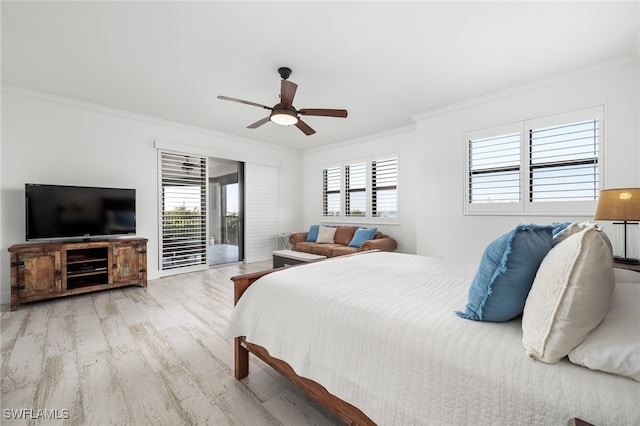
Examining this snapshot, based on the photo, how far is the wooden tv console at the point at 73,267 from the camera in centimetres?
311

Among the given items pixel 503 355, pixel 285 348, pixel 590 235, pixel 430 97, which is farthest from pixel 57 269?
pixel 430 97

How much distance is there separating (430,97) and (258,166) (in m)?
3.83

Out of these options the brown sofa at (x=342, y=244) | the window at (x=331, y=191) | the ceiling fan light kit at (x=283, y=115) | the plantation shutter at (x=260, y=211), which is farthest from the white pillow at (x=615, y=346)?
the plantation shutter at (x=260, y=211)

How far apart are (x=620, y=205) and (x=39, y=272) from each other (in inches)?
230

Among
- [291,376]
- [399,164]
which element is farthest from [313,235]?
[291,376]

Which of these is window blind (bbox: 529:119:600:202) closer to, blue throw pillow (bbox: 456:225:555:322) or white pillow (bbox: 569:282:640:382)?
blue throw pillow (bbox: 456:225:555:322)

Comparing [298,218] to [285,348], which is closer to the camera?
[285,348]

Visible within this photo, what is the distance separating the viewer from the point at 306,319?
1425mm

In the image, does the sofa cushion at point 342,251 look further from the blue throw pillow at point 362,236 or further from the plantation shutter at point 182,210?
the plantation shutter at point 182,210

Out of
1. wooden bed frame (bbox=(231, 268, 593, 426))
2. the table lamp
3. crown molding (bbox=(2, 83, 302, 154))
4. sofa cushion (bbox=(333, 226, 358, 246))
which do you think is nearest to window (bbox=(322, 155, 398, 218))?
sofa cushion (bbox=(333, 226, 358, 246))

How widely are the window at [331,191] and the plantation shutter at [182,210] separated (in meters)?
2.72

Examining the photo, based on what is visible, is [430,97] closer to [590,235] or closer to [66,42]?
[590,235]

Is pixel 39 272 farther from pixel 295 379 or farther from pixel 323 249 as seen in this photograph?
pixel 323 249

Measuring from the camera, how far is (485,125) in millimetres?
3707
